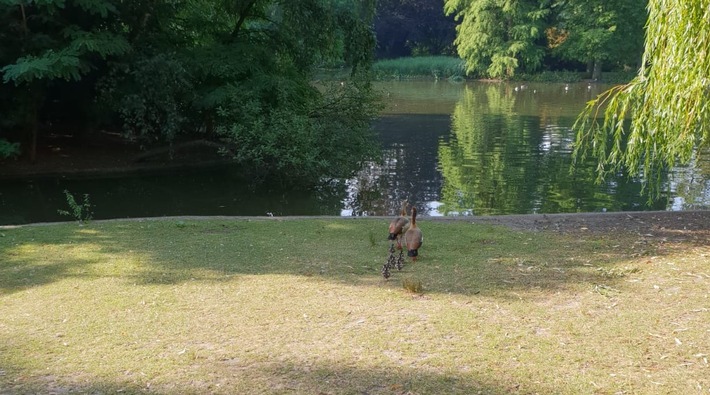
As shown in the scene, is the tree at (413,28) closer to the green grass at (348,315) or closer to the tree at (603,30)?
the tree at (603,30)

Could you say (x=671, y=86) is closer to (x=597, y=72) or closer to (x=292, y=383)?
(x=292, y=383)

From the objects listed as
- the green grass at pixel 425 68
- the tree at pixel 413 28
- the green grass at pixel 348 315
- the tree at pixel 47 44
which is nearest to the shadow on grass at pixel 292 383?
the green grass at pixel 348 315

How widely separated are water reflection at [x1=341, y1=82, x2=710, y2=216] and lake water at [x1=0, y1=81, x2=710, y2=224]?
0.03 meters

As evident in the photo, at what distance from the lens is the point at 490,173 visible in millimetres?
18016

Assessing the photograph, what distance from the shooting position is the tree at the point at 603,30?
50188mm

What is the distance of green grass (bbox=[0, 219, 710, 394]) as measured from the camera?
4766 mm

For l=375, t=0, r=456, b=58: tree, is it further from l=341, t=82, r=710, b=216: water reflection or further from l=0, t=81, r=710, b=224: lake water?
l=0, t=81, r=710, b=224: lake water

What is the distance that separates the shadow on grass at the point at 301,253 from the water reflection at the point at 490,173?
2944 millimetres

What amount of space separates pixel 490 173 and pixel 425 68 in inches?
1730

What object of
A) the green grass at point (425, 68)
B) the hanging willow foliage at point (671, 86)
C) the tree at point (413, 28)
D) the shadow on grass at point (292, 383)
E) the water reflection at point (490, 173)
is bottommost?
the water reflection at point (490, 173)

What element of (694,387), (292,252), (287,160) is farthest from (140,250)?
(287,160)

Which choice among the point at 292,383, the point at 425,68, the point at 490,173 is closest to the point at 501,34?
the point at 425,68

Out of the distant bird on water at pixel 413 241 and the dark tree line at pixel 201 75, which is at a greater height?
the dark tree line at pixel 201 75

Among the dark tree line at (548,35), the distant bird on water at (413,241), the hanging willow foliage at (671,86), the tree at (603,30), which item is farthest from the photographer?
the dark tree line at (548,35)
